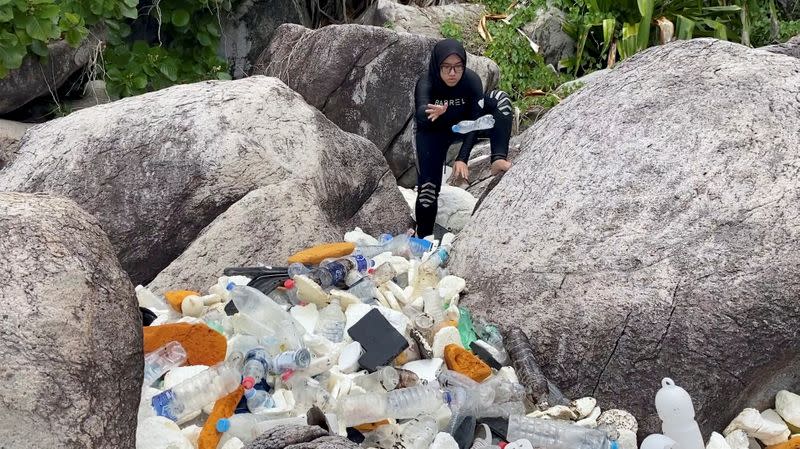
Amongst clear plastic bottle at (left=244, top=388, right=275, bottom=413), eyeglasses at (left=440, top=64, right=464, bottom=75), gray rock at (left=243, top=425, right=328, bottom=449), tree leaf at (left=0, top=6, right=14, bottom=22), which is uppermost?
tree leaf at (left=0, top=6, right=14, bottom=22)

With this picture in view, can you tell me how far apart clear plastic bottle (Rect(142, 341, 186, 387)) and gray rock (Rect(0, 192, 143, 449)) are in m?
0.52

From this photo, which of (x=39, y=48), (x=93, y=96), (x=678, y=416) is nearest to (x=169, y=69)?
(x=93, y=96)

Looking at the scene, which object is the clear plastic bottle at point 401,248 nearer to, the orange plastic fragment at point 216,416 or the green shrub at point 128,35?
the orange plastic fragment at point 216,416

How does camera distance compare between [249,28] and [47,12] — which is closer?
[47,12]

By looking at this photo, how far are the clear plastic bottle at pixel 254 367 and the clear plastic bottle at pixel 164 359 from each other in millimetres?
267

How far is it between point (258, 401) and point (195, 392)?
24 centimetres

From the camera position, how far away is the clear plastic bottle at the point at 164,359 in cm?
358

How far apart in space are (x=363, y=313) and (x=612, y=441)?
1206 millimetres

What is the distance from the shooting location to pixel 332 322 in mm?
4039

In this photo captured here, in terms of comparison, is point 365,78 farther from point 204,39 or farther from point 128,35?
point 128,35

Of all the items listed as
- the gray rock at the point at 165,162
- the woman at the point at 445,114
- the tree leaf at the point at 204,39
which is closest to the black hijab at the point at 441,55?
the woman at the point at 445,114

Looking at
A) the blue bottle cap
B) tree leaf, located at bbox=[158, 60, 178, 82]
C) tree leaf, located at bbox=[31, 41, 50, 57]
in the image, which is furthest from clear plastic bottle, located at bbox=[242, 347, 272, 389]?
tree leaf, located at bbox=[158, 60, 178, 82]

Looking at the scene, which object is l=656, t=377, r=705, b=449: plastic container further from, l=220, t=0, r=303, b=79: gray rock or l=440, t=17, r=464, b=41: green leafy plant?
l=440, t=17, r=464, b=41: green leafy plant

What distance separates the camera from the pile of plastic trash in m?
3.33
